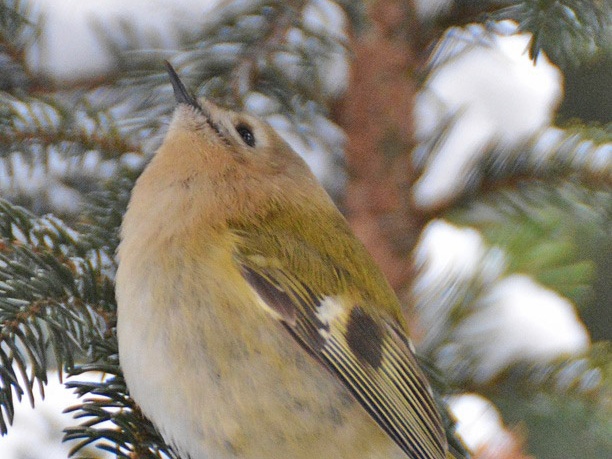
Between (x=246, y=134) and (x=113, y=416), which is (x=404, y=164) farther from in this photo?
(x=113, y=416)

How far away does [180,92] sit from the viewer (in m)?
1.28

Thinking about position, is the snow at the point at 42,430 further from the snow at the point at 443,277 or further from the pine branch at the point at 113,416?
the snow at the point at 443,277

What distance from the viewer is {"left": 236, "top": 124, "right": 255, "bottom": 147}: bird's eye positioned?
138 cm

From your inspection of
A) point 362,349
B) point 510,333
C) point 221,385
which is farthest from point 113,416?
point 510,333

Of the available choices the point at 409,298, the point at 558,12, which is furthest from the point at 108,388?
the point at 558,12

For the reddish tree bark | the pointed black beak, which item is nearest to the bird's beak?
the pointed black beak

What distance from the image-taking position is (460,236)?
1.53 meters

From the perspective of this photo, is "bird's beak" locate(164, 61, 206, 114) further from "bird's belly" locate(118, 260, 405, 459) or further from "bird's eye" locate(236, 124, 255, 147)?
"bird's belly" locate(118, 260, 405, 459)

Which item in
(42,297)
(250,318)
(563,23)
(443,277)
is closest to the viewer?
(42,297)

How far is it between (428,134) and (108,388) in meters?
0.70

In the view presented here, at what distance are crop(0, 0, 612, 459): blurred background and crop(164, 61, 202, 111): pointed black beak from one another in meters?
0.05

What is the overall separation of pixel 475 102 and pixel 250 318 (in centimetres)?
83

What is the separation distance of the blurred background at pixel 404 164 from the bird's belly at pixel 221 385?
0.11 meters

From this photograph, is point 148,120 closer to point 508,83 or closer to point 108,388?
point 108,388
